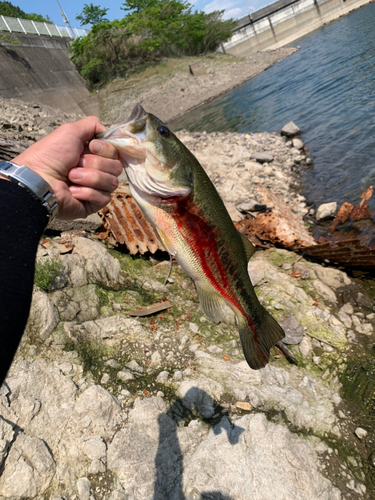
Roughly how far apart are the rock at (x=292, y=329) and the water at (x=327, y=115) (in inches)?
205

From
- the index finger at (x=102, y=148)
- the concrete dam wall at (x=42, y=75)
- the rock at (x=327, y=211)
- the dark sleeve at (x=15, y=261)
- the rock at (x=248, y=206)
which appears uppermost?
the concrete dam wall at (x=42, y=75)

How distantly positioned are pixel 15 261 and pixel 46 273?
3.12m

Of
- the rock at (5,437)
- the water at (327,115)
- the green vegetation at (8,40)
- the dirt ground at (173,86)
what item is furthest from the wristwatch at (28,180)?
the green vegetation at (8,40)

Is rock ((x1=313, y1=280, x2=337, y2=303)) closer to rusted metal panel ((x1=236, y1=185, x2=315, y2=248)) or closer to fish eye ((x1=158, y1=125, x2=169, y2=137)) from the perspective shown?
rusted metal panel ((x1=236, y1=185, x2=315, y2=248))

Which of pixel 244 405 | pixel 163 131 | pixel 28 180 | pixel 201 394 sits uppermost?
pixel 28 180

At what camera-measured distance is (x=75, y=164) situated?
2410mm

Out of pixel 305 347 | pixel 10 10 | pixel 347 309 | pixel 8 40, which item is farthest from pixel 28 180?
pixel 10 10

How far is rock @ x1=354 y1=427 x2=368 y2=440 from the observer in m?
3.48

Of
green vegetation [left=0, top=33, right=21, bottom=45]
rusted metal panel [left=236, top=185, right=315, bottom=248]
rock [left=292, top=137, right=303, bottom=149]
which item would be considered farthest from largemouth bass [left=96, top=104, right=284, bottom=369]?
green vegetation [left=0, top=33, right=21, bottom=45]

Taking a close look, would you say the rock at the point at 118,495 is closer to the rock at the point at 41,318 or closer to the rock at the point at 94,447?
the rock at the point at 94,447

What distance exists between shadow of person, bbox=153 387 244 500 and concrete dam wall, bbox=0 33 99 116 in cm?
2805

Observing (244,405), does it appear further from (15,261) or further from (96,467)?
(15,261)

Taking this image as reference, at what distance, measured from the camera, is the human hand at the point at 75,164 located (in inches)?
88.0

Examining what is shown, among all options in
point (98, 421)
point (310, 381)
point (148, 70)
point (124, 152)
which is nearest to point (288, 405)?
point (310, 381)
